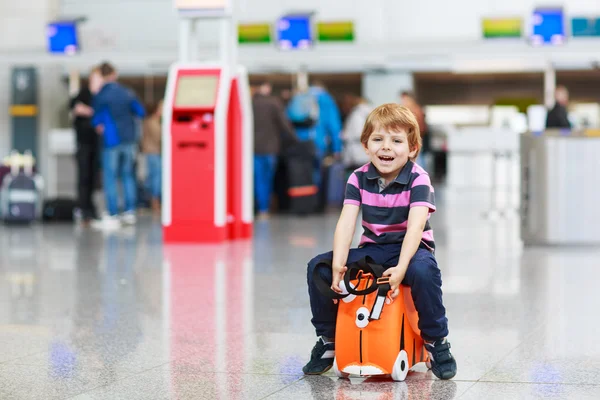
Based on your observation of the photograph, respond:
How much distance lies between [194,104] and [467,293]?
451 cm

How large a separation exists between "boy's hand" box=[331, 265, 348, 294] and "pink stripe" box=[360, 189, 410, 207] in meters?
0.27

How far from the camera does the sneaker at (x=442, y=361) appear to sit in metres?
3.57

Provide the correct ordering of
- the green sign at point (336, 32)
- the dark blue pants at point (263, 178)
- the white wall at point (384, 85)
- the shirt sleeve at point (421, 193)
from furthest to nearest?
1. the white wall at point (384, 85)
2. the green sign at point (336, 32)
3. the dark blue pants at point (263, 178)
4. the shirt sleeve at point (421, 193)

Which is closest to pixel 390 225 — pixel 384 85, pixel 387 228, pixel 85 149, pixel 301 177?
pixel 387 228

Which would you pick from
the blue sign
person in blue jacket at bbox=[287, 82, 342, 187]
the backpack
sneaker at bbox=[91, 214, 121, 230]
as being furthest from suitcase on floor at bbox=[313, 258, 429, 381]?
the blue sign

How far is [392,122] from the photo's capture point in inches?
144

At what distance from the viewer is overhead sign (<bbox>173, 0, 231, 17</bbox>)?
9805 millimetres

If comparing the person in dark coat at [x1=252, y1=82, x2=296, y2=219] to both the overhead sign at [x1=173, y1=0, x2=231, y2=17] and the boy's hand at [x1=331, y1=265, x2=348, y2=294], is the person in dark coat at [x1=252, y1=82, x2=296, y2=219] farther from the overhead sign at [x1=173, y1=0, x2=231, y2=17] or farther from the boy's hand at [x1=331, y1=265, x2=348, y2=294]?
the boy's hand at [x1=331, y1=265, x2=348, y2=294]

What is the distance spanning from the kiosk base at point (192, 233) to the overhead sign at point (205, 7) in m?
2.00

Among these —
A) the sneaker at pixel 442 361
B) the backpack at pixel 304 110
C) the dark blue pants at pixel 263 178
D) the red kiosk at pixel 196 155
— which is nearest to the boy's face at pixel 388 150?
the sneaker at pixel 442 361

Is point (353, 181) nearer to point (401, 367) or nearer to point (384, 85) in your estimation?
point (401, 367)

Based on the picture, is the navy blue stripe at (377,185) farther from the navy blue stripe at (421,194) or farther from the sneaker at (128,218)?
the sneaker at (128,218)

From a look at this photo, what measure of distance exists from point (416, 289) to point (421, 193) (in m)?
0.34

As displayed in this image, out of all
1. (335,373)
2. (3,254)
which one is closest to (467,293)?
(335,373)
